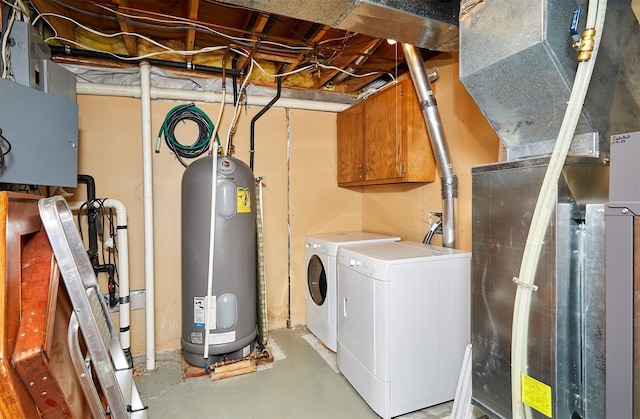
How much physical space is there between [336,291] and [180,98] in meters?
2.05

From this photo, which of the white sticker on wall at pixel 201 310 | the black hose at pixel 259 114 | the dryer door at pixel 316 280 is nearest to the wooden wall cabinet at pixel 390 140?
the black hose at pixel 259 114

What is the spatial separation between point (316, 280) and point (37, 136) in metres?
2.13

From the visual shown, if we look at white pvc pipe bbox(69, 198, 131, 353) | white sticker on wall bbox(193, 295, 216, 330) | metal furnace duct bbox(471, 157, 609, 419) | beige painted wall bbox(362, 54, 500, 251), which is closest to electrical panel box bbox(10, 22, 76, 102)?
white pvc pipe bbox(69, 198, 131, 353)

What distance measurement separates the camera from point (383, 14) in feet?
4.64

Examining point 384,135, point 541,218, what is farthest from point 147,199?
point 541,218

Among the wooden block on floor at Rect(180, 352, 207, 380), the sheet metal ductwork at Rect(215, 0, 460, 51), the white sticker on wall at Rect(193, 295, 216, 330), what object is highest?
the sheet metal ductwork at Rect(215, 0, 460, 51)

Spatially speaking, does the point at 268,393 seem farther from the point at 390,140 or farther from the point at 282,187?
the point at 390,140

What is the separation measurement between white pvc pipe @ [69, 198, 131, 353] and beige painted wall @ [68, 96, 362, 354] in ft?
0.65

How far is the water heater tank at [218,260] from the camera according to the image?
7.64 ft

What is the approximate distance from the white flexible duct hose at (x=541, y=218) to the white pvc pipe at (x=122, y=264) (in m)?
2.50

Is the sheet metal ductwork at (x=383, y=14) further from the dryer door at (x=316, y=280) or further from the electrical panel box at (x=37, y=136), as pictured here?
the dryer door at (x=316, y=280)

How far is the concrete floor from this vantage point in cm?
192

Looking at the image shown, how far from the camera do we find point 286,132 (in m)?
3.08

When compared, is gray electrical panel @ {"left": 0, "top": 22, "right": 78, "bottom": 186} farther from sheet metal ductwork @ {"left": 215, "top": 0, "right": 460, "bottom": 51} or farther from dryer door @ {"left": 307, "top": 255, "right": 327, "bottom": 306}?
dryer door @ {"left": 307, "top": 255, "right": 327, "bottom": 306}
